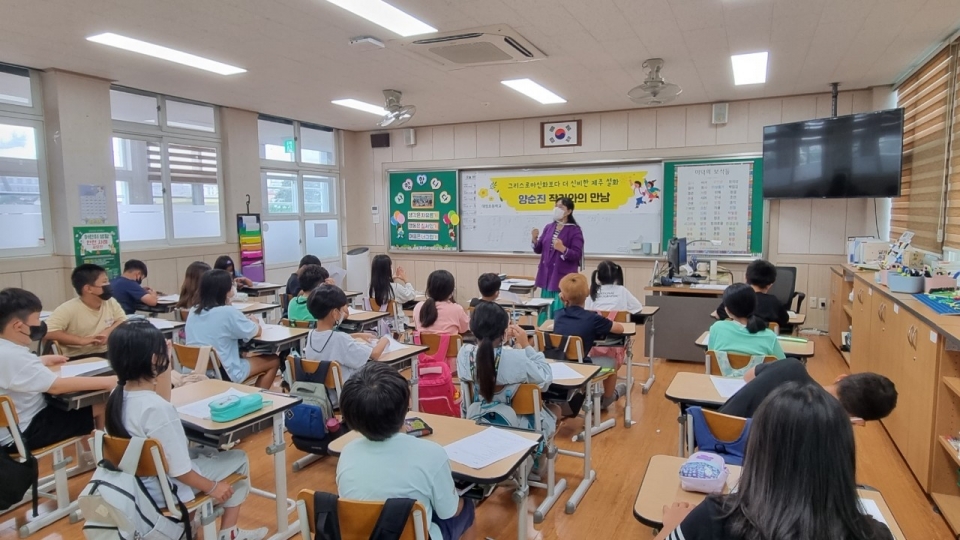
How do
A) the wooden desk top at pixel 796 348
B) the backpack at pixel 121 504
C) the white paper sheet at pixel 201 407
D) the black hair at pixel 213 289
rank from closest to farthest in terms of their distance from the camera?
the backpack at pixel 121 504, the white paper sheet at pixel 201 407, the wooden desk top at pixel 796 348, the black hair at pixel 213 289

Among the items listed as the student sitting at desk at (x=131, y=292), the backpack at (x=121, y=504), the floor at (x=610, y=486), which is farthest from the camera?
the student sitting at desk at (x=131, y=292)

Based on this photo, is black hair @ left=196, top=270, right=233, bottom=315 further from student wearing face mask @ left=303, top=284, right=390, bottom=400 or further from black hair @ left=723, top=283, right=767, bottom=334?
black hair @ left=723, top=283, right=767, bottom=334

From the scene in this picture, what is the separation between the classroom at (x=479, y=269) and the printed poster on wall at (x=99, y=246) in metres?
0.03

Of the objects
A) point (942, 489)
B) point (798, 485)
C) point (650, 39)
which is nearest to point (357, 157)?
point (650, 39)

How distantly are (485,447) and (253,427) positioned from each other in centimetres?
101

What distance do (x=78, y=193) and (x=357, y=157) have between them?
4197 mm

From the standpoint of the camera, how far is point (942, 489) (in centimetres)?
278

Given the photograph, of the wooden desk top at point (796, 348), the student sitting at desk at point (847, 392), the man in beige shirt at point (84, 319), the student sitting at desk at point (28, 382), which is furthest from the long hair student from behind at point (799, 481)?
the man in beige shirt at point (84, 319)

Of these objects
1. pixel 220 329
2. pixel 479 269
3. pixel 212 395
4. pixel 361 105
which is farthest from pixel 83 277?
pixel 479 269

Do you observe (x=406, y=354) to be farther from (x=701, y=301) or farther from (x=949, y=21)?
(x=949, y=21)

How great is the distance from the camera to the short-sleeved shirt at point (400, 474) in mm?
1562

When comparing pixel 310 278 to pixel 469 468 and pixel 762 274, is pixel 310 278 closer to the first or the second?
pixel 469 468

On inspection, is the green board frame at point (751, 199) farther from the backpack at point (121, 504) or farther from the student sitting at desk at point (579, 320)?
the backpack at point (121, 504)

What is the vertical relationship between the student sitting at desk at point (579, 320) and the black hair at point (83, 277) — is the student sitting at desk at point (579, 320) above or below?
below
